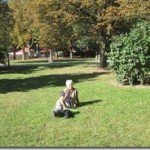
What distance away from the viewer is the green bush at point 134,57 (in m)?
17.9

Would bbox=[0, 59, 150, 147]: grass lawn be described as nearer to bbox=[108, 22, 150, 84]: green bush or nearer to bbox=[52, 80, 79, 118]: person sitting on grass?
bbox=[52, 80, 79, 118]: person sitting on grass

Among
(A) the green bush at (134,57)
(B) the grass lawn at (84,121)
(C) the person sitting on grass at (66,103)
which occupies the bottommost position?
(B) the grass lawn at (84,121)

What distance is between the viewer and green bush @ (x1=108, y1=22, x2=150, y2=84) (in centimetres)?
1794

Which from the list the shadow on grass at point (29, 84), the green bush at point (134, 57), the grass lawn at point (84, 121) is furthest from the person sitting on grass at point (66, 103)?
the shadow on grass at point (29, 84)

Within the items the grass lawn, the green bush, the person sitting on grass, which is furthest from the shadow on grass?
the person sitting on grass

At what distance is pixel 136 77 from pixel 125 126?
7581mm

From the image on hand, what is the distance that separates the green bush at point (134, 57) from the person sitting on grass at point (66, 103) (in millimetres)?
5197

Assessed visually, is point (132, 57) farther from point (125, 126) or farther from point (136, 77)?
point (125, 126)

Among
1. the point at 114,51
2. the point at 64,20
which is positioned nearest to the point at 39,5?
the point at 64,20

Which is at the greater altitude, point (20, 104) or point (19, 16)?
point (19, 16)

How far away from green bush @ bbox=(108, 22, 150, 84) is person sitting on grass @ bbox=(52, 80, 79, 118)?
205 inches

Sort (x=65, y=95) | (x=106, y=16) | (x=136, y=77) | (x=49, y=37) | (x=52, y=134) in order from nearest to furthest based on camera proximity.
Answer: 1. (x=52, y=134)
2. (x=65, y=95)
3. (x=136, y=77)
4. (x=106, y=16)
5. (x=49, y=37)

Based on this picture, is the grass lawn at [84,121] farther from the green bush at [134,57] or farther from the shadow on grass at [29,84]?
the shadow on grass at [29,84]

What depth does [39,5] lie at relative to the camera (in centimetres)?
3092
